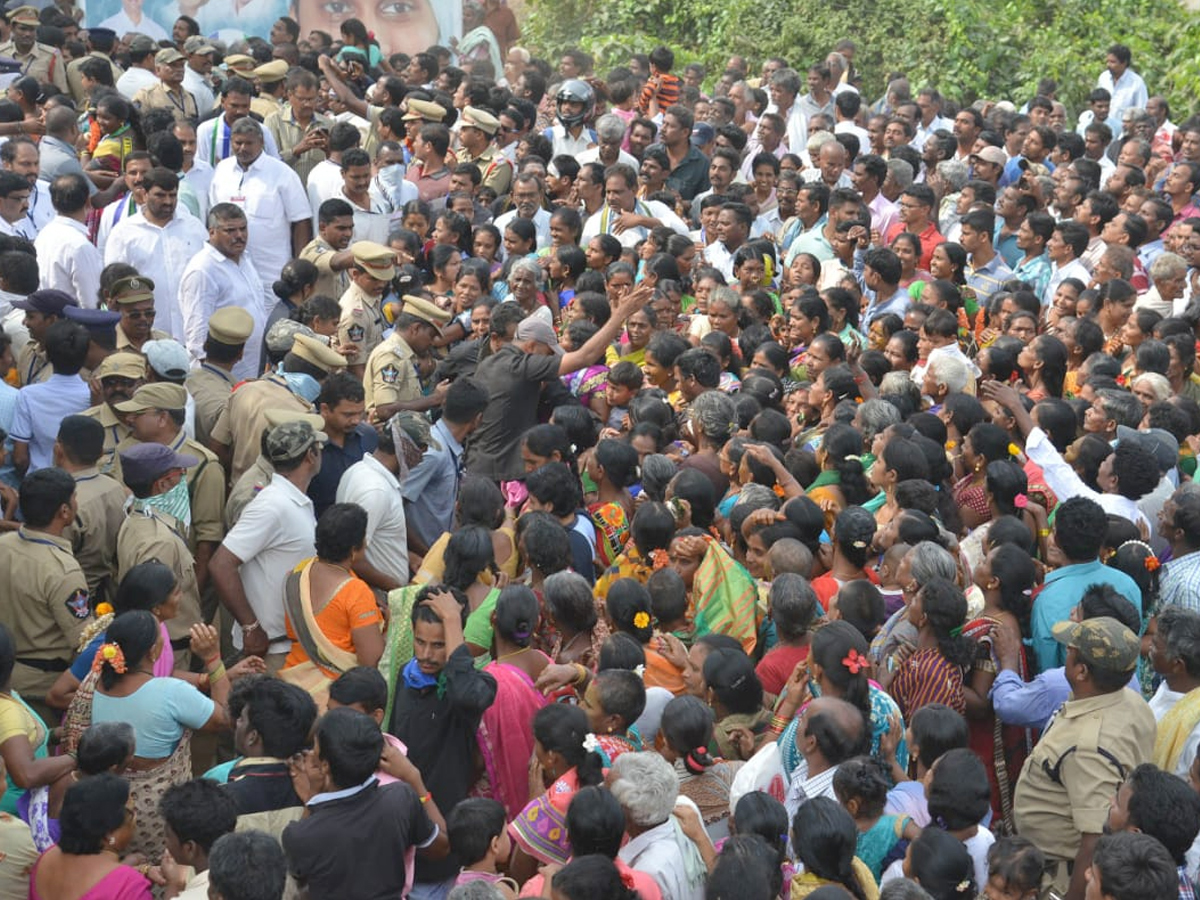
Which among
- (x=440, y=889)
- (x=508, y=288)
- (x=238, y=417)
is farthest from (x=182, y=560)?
(x=508, y=288)

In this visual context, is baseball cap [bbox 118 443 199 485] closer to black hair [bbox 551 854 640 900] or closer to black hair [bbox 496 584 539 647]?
black hair [bbox 496 584 539 647]

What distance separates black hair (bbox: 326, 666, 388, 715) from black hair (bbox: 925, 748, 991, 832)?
1.88 meters

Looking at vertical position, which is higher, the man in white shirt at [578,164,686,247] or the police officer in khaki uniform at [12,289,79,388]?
the police officer in khaki uniform at [12,289,79,388]

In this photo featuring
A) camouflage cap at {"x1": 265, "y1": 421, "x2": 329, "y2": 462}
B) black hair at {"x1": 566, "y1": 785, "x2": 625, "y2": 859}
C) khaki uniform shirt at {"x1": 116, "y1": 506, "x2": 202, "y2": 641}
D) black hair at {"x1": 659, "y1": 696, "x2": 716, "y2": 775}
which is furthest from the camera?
camouflage cap at {"x1": 265, "y1": 421, "x2": 329, "y2": 462}

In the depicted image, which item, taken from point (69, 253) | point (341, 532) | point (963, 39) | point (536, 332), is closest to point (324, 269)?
point (69, 253)

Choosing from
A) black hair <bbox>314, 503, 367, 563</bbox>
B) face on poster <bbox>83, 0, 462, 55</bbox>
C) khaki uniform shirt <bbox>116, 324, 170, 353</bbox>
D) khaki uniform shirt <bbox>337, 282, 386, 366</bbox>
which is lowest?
face on poster <bbox>83, 0, 462, 55</bbox>

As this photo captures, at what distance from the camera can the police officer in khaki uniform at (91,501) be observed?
6414 millimetres

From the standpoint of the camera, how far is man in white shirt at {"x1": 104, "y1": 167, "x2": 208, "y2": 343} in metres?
9.35

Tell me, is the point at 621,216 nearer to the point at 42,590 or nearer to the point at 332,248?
Answer: the point at 332,248

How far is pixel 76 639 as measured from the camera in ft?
19.6

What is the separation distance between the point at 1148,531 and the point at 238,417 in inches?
175

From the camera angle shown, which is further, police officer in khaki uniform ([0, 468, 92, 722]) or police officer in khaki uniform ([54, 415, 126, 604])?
police officer in khaki uniform ([54, 415, 126, 604])

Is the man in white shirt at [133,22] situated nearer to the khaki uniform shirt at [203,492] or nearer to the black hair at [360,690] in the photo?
the khaki uniform shirt at [203,492]

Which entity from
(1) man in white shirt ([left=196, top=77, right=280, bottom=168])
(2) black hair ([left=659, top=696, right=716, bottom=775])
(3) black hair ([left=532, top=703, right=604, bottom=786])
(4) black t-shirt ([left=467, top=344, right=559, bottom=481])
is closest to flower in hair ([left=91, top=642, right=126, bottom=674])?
(3) black hair ([left=532, top=703, right=604, bottom=786])
